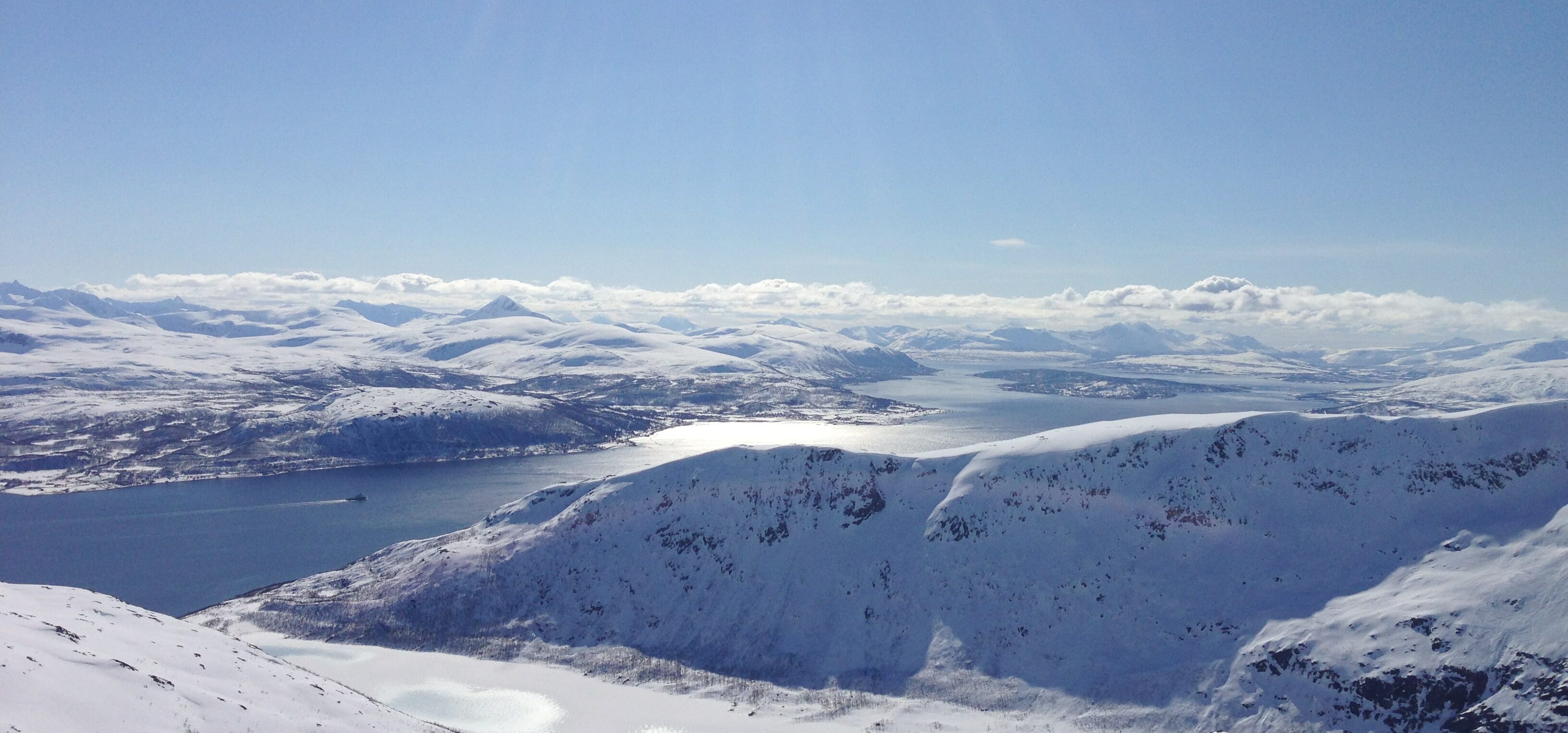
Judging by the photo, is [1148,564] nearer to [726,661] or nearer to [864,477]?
[864,477]

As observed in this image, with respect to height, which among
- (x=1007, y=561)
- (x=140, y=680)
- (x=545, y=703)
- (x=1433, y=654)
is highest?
(x=140, y=680)

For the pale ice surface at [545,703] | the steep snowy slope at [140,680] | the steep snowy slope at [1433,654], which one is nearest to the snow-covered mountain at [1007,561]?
the steep snowy slope at [1433,654]

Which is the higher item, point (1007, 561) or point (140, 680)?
point (140, 680)

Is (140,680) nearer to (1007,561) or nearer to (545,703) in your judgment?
(545,703)

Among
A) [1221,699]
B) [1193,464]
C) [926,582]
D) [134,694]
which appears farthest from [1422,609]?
[134,694]

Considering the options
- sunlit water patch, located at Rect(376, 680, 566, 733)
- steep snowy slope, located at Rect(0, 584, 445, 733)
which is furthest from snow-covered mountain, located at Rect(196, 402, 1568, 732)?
steep snowy slope, located at Rect(0, 584, 445, 733)

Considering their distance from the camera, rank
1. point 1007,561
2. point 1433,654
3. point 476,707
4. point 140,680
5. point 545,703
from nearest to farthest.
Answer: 1. point 140,680
2. point 1433,654
3. point 476,707
4. point 545,703
5. point 1007,561

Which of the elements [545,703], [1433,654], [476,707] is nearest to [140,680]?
[476,707]
